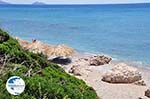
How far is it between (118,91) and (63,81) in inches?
209

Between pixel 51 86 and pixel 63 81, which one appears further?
pixel 63 81

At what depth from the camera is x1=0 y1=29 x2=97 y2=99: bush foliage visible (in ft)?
23.2

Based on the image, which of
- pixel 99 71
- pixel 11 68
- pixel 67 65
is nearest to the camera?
pixel 11 68

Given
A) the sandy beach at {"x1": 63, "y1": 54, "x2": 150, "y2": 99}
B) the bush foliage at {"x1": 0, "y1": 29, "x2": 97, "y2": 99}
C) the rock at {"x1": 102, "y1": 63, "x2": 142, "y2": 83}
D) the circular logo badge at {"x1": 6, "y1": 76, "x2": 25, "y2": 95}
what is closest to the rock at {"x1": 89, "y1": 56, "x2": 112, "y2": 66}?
the sandy beach at {"x1": 63, "y1": 54, "x2": 150, "y2": 99}

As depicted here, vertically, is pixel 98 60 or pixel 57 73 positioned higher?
pixel 57 73

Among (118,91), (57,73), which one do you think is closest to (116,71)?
(118,91)

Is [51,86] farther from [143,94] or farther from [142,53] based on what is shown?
[142,53]

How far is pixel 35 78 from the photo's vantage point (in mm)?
7449

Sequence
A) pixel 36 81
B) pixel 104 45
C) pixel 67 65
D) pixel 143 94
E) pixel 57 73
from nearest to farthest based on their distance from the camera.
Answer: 1. pixel 36 81
2. pixel 57 73
3. pixel 143 94
4. pixel 67 65
5. pixel 104 45

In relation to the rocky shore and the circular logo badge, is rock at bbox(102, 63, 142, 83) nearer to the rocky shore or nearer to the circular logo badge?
the rocky shore

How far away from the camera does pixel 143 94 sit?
13.2 meters

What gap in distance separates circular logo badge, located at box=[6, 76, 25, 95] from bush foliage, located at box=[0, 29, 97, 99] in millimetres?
175

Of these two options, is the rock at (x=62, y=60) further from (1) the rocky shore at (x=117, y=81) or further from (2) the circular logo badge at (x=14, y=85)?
(2) the circular logo badge at (x=14, y=85)

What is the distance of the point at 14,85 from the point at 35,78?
3.68 feet
